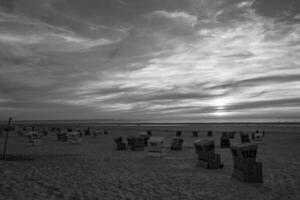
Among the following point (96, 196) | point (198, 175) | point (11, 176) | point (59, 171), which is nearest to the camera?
point (96, 196)

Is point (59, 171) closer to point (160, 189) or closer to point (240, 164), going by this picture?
point (160, 189)

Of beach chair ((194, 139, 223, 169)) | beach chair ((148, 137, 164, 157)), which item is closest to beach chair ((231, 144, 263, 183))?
beach chair ((194, 139, 223, 169))


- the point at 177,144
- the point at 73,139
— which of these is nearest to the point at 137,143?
the point at 177,144

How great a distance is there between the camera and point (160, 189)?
9070mm

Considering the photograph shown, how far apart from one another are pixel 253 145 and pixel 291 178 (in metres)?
2.76

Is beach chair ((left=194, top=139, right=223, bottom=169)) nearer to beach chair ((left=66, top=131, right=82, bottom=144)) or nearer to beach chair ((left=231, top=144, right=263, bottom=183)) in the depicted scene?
beach chair ((left=231, top=144, right=263, bottom=183))

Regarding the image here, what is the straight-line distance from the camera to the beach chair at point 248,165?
10469 mm

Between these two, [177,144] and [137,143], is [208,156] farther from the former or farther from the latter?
[137,143]

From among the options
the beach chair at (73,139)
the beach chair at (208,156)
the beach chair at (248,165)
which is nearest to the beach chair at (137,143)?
the beach chair at (73,139)

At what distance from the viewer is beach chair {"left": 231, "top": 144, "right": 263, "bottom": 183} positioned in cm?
1047

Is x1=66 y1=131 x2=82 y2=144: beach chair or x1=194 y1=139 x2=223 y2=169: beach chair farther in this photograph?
x1=66 y1=131 x2=82 y2=144: beach chair

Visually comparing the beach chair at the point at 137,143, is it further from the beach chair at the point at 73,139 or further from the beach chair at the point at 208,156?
the beach chair at the point at 208,156

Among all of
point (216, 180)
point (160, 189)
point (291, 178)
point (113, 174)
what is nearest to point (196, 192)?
point (160, 189)

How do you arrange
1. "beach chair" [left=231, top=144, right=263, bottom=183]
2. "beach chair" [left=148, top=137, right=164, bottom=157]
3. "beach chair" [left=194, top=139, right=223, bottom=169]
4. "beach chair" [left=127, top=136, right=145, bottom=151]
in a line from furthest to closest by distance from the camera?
1. "beach chair" [left=127, top=136, right=145, bottom=151]
2. "beach chair" [left=148, top=137, right=164, bottom=157]
3. "beach chair" [left=194, top=139, right=223, bottom=169]
4. "beach chair" [left=231, top=144, right=263, bottom=183]
